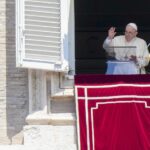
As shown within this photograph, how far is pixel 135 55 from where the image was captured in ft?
37.0

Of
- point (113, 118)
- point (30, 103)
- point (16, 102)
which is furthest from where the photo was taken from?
point (16, 102)

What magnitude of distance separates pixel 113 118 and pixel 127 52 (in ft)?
2.77

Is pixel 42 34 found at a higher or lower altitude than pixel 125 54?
higher

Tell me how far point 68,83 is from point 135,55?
0.84 metres

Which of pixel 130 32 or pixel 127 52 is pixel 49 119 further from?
pixel 130 32

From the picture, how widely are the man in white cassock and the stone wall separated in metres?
1.01

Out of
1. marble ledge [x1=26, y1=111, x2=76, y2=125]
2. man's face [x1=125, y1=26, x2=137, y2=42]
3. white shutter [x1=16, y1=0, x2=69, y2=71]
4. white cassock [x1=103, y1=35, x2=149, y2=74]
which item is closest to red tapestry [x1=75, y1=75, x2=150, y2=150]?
marble ledge [x1=26, y1=111, x2=76, y2=125]

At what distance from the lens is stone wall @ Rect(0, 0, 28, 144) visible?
1123 centimetres

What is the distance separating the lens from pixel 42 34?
11.0 metres

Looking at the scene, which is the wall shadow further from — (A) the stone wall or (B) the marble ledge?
(B) the marble ledge

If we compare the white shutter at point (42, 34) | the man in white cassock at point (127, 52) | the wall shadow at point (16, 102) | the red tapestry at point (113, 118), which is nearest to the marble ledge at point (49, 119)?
the red tapestry at point (113, 118)

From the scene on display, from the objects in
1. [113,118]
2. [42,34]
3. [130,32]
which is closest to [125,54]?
[130,32]

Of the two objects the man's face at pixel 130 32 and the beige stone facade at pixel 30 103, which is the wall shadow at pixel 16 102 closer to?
the beige stone facade at pixel 30 103

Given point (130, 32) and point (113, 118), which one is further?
point (130, 32)
